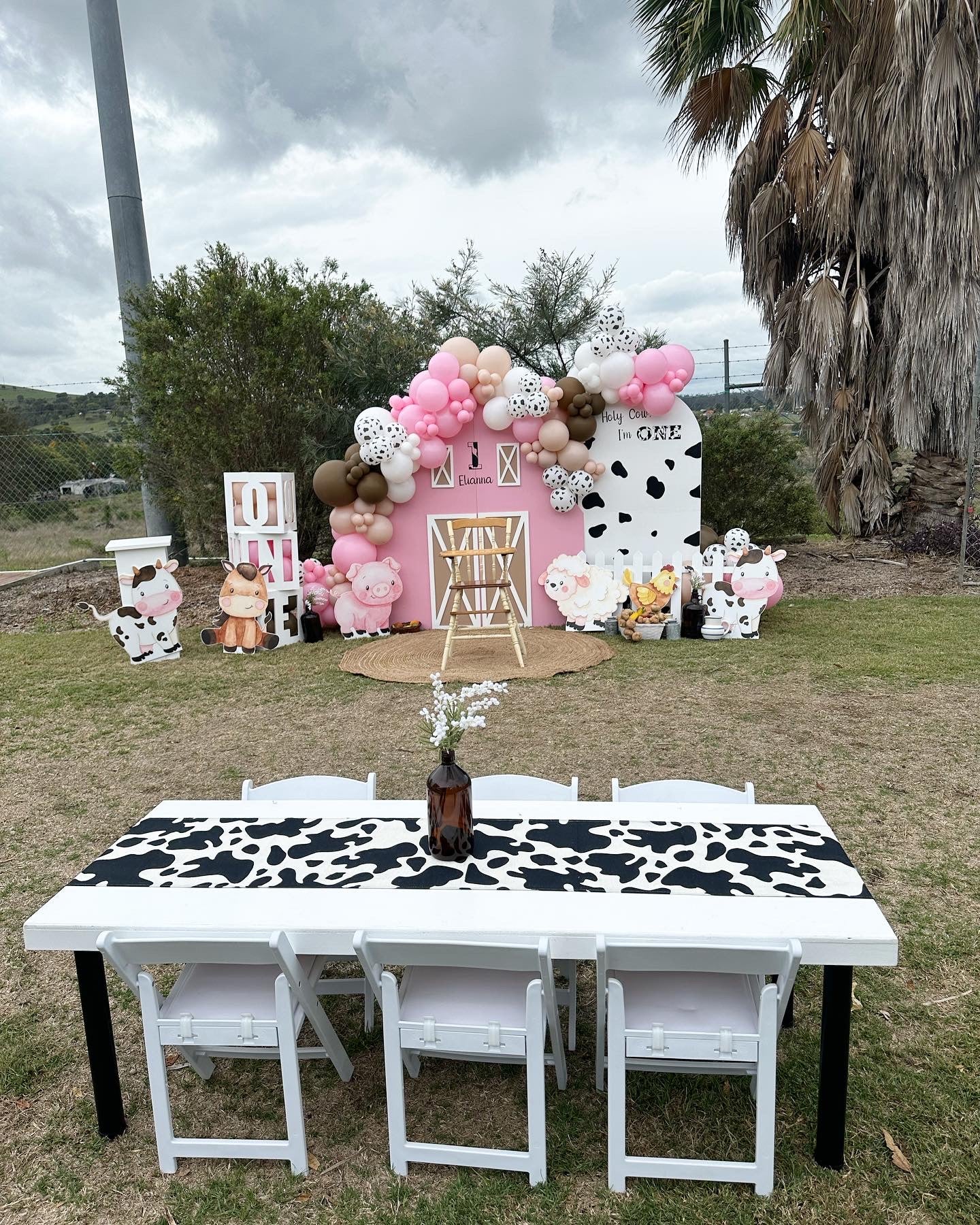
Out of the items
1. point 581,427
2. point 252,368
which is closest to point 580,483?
point 581,427

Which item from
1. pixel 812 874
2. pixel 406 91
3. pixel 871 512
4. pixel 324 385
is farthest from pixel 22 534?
Result: pixel 812 874

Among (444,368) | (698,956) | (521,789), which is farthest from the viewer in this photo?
(444,368)

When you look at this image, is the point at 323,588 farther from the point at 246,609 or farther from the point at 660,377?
the point at 660,377

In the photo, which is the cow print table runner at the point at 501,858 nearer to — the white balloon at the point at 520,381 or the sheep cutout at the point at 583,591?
the sheep cutout at the point at 583,591

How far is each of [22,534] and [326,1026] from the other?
42.0 feet

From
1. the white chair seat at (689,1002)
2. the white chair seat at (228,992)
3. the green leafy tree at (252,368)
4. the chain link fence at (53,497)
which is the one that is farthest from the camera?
the chain link fence at (53,497)

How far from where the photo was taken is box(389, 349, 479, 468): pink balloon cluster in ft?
24.6

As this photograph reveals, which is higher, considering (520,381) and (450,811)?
(520,381)

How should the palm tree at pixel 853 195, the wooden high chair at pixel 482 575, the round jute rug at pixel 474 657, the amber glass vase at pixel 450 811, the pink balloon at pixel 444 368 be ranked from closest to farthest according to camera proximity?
the amber glass vase at pixel 450 811
the round jute rug at pixel 474 657
the wooden high chair at pixel 482 575
the pink balloon at pixel 444 368
the palm tree at pixel 853 195

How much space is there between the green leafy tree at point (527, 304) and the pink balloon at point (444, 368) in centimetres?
402

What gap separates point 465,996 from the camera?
6.90 feet

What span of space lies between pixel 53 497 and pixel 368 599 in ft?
25.9

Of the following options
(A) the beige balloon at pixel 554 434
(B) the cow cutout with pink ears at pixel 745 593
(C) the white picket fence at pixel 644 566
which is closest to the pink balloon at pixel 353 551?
(A) the beige balloon at pixel 554 434

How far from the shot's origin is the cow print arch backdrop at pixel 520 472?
7547mm
